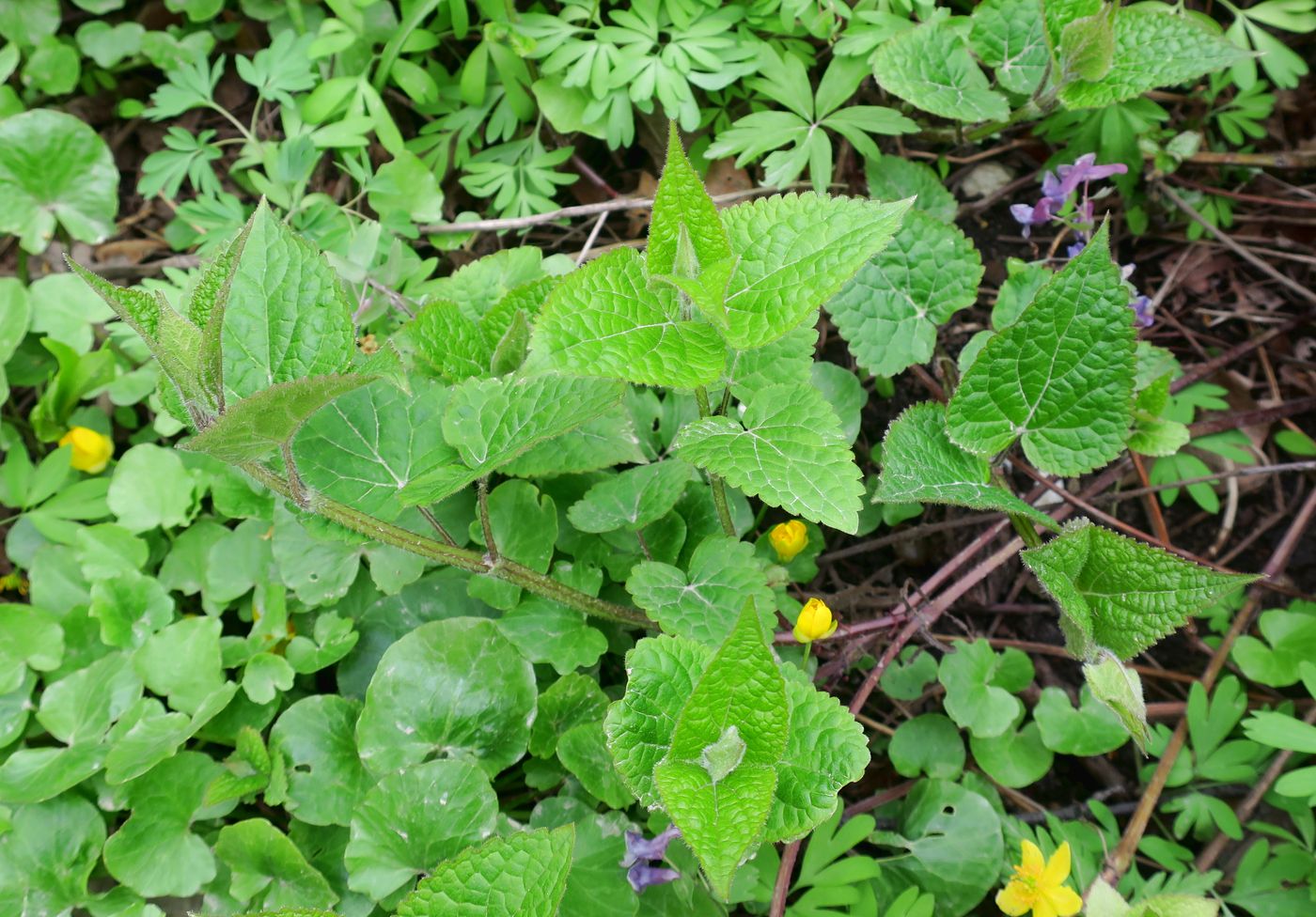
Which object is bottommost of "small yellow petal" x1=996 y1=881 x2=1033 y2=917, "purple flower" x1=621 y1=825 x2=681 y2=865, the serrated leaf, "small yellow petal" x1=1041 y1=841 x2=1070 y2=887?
"small yellow petal" x1=996 y1=881 x2=1033 y2=917

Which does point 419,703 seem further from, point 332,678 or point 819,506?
point 819,506

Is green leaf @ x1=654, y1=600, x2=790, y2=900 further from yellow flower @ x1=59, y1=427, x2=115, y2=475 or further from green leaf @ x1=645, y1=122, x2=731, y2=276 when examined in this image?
yellow flower @ x1=59, y1=427, x2=115, y2=475

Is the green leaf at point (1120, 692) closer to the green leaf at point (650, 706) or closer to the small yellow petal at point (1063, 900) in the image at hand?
the small yellow petal at point (1063, 900)

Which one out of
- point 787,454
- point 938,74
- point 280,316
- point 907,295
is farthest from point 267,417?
Answer: point 938,74

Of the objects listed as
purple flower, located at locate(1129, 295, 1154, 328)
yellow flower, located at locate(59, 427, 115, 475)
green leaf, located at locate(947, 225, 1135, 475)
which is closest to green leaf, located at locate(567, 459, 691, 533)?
green leaf, located at locate(947, 225, 1135, 475)

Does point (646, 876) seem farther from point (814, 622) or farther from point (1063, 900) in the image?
point (1063, 900)
